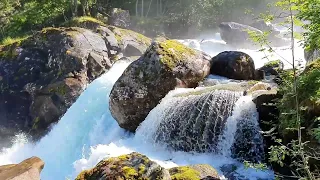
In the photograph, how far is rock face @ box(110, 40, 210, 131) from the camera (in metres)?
11.6

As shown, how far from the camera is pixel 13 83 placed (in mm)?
17938

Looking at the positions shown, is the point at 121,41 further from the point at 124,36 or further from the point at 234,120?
the point at 234,120

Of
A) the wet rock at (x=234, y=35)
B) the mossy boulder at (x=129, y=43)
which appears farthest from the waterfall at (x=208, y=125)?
the wet rock at (x=234, y=35)

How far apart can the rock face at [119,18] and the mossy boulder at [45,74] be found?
10.6m

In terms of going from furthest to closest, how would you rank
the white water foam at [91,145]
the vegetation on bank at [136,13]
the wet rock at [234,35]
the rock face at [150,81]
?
1. the wet rock at [234,35]
2. the vegetation on bank at [136,13]
3. the rock face at [150,81]
4. the white water foam at [91,145]

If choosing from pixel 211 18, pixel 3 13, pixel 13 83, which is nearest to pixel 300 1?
pixel 13 83

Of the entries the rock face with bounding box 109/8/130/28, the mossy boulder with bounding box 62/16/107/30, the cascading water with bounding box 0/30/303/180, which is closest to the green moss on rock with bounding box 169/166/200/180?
the cascading water with bounding box 0/30/303/180

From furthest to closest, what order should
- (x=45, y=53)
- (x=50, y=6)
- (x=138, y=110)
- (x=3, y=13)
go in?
(x=3, y=13) → (x=50, y=6) → (x=45, y=53) → (x=138, y=110)

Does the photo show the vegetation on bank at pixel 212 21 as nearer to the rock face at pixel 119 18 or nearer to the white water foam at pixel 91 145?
the rock face at pixel 119 18

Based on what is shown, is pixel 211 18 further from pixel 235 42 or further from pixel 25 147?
pixel 25 147

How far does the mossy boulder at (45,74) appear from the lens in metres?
16.3

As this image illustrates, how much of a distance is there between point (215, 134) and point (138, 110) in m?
3.17

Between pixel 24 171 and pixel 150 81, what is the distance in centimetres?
589

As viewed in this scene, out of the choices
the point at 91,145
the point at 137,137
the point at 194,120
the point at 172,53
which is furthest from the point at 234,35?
the point at 194,120
